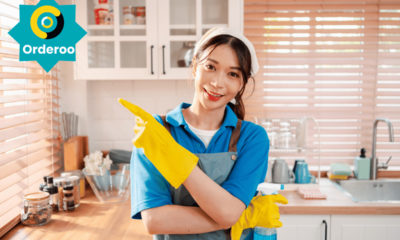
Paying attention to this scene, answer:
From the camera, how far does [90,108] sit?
2.20 m

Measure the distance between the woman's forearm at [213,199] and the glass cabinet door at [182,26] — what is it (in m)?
1.11

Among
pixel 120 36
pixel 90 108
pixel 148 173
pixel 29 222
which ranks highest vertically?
pixel 120 36

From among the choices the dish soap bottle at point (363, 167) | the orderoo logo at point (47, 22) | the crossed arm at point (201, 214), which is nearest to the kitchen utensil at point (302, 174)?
the dish soap bottle at point (363, 167)

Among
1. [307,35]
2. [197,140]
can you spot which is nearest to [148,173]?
[197,140]

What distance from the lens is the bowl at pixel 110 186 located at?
1680 millimetres

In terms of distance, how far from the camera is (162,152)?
86 cm

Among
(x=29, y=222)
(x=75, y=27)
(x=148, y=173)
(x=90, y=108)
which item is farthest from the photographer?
(x=90, y=108)

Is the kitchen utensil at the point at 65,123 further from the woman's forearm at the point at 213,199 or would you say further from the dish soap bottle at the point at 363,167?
the dish soap bottle at the point at 363,167

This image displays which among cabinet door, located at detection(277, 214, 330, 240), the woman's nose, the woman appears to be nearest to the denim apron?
the woman

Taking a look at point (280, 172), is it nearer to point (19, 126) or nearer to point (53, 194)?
point (53, 194)

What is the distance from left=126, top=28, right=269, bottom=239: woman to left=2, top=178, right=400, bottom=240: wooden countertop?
0.43 meters

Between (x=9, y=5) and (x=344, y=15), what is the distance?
2.14 metres

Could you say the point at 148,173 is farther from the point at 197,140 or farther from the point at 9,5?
the point at 9,5

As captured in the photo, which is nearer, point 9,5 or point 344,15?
point 9,5
